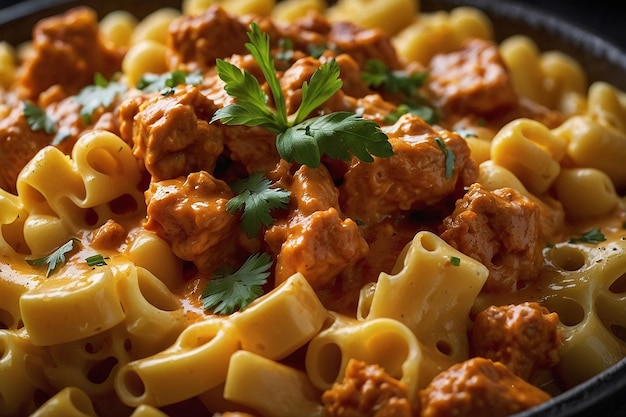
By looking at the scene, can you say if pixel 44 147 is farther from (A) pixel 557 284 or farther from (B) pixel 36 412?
(A) pixel 557 284

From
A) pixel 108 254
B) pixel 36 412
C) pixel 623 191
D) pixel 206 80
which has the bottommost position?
pixel 623 191

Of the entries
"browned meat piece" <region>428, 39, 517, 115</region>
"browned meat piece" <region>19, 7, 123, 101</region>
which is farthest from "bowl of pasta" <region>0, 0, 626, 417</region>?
"browned meat piece" <region>19, 7, 123, 101</region>

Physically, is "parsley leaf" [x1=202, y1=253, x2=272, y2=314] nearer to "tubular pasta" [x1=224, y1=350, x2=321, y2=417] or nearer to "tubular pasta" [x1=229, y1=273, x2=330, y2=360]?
"tubular pasta" [x1=229, y1=273, x2=330, y2=360]

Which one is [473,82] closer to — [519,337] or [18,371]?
[519,337]

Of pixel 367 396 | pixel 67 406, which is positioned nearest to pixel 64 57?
pixel 67 406

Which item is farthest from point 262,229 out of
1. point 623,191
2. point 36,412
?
point 623,191
